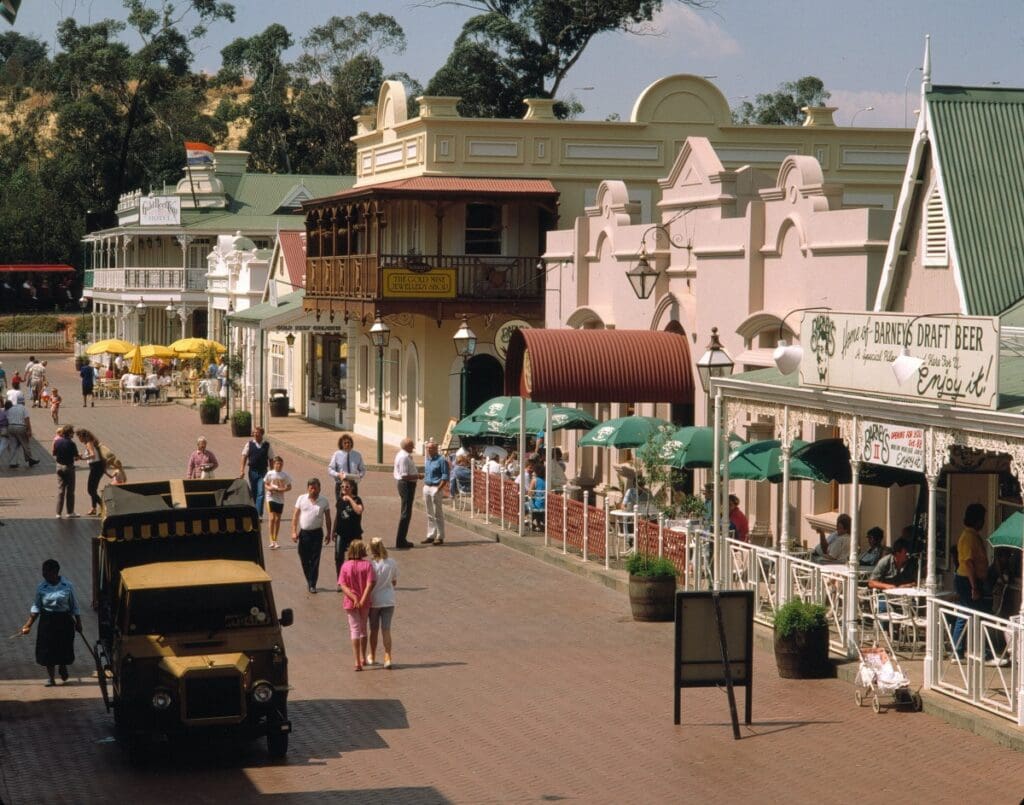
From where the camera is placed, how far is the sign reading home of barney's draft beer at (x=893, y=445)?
15.7m

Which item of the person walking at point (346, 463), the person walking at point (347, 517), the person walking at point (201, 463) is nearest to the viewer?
the person walking at point (347, 517)

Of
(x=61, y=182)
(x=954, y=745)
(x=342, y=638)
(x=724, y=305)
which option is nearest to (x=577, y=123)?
(x=724, y=305)

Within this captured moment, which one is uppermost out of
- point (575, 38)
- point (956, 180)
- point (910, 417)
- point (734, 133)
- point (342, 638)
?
point (575, 38)

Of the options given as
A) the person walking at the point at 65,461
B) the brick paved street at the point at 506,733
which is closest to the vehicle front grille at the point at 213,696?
the brick paved street at the point at 506,733

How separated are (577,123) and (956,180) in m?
21.6

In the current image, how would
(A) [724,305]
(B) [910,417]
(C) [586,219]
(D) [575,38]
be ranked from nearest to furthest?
(B) [910,417] < (A) [724,305] < (C) [586,219] < (D) [575,38]

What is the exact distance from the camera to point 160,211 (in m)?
70.7

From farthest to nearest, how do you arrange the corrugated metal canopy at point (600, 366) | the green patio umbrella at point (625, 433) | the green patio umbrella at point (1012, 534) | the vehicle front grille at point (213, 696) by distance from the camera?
the corrugated metal canopy at point (600, 366)
the green patio umbrella at point (625, 433)
the green patio umbrella at point (1012, 534)
the vehicle front grille at point (213, 696)

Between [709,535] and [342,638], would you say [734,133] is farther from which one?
[342,638]

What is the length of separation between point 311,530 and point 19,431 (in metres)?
18.0

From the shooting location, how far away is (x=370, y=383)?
45.5 metres

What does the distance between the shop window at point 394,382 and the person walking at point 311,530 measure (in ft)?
70.6

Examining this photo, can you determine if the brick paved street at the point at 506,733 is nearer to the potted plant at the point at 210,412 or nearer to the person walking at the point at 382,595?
the person walking at the point at 382,595

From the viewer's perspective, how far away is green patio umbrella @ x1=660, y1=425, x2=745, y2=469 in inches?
885
